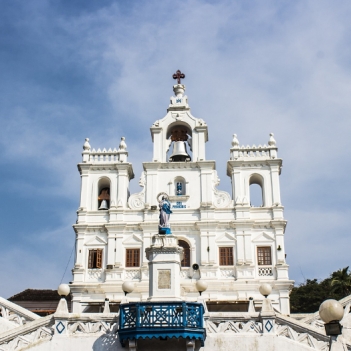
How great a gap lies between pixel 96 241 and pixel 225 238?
8.17 metres

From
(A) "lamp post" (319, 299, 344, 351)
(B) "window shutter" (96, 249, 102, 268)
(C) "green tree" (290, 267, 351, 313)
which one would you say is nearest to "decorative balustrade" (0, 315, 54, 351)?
(A) "lamp post" (319, 299, 344, 351)

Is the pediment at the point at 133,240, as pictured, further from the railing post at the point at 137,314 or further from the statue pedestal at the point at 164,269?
the railing post at the point at 137,314

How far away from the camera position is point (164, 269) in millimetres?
19594

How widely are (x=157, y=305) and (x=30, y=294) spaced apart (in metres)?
26.7

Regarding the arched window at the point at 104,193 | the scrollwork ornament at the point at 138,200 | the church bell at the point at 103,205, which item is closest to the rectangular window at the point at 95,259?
the church bell at the point at 103,205

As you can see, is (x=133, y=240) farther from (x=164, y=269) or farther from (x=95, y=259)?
(x=164, y=269)

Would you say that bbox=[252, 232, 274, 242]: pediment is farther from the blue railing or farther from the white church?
the blue railing

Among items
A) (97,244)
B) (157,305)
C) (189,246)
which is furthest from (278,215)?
(157,305)

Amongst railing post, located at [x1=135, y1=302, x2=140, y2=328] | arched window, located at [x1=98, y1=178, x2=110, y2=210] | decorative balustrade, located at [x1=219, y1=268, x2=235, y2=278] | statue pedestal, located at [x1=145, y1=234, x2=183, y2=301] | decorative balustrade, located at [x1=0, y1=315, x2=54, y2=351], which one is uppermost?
arched window, located at [x1=98, y1=178, x2=110, y2=210]

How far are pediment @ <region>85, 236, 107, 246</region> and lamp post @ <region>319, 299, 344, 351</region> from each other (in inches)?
962

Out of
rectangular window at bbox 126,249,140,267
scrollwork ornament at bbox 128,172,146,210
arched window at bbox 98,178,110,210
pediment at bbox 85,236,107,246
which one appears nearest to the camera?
rectangular window at bbox 126,249,140,267

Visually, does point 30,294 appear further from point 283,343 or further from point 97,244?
point 283,343

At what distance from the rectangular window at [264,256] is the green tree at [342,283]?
32.3 feet

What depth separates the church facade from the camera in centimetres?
3288
